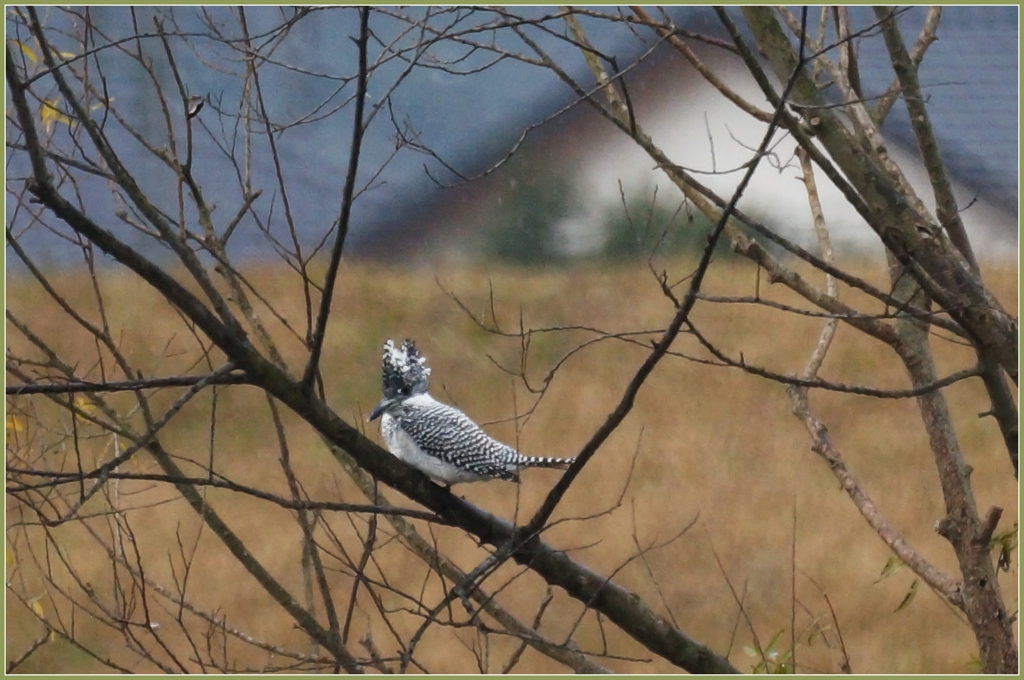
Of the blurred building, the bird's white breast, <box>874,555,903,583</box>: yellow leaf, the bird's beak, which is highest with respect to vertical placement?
the blurred building

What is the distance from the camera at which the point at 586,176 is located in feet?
4.73

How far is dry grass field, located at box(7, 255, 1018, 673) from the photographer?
4.65ft

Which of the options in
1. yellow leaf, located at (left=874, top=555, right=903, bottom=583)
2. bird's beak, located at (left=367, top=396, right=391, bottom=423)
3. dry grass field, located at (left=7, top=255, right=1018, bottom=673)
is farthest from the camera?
dry grass field, located at (left=7, top=255, right=1018, bottom=673)

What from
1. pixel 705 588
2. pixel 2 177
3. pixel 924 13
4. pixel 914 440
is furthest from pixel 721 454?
pixel 2 177

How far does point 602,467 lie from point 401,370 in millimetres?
438

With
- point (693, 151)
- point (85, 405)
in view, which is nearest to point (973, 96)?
point (693, 151)

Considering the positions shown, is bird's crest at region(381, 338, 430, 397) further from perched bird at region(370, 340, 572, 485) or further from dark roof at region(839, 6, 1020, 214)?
dark roof at region(839, 6, 1020, 214)

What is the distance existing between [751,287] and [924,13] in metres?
0.55

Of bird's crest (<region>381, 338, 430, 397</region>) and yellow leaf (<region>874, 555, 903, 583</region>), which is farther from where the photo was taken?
bird's crest (<region>381, 338, 430, 397</region>)

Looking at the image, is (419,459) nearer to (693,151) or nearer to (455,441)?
(455,441)

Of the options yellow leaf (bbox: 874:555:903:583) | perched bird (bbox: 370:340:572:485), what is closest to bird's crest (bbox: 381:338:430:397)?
perched bird (bbox: 370:340:572:485)

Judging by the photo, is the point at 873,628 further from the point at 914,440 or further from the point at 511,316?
the point at 511,316

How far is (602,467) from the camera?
1532 millimetres

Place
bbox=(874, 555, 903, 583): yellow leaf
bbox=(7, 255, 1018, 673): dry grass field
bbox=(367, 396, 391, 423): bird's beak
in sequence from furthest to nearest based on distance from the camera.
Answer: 1. bbox=(7, 255, 1018, 673): dry grass field
2. bbox=(367, 396, 391, 423): bird's beak
3. bbox=(874, 555, 903, 583): yellow leaf
